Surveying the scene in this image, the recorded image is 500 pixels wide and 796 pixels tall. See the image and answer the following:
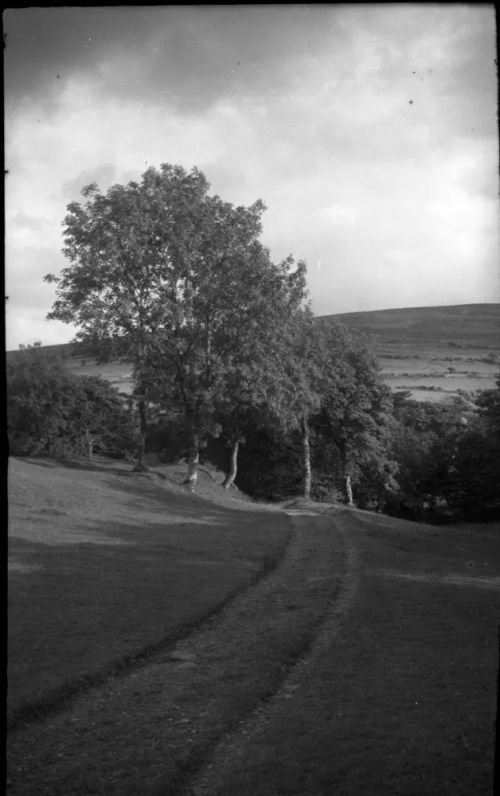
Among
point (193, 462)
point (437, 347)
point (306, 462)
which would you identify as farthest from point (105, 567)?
point (437, 347)

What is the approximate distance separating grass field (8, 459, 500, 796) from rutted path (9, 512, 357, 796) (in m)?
0.03

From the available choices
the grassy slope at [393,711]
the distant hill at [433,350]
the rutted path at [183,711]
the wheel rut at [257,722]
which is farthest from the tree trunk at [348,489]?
the wheel rut at [257,722]

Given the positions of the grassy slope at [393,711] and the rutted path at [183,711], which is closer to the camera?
the grassy slope at [393,711]

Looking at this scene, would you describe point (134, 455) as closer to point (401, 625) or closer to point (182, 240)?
point (182, 240)

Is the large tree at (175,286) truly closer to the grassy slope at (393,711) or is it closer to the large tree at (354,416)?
the large tree at (354,416)

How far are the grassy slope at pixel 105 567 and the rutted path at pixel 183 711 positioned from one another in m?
0.83

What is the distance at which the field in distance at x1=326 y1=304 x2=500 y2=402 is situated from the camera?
307 ft

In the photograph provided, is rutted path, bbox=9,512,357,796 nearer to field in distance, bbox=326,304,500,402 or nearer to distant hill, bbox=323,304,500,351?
field in distance, bbox=326,304,500,402

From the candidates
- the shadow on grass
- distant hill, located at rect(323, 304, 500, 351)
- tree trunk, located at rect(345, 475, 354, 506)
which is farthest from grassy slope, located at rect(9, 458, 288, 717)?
distant hill, located at rect(323, 304, 500, 351)

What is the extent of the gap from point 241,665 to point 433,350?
104780 mm

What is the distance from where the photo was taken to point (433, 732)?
369 inches

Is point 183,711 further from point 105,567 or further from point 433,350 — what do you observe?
point 433,350

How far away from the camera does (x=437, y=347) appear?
113500 mm

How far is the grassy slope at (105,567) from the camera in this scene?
13.2 meters
